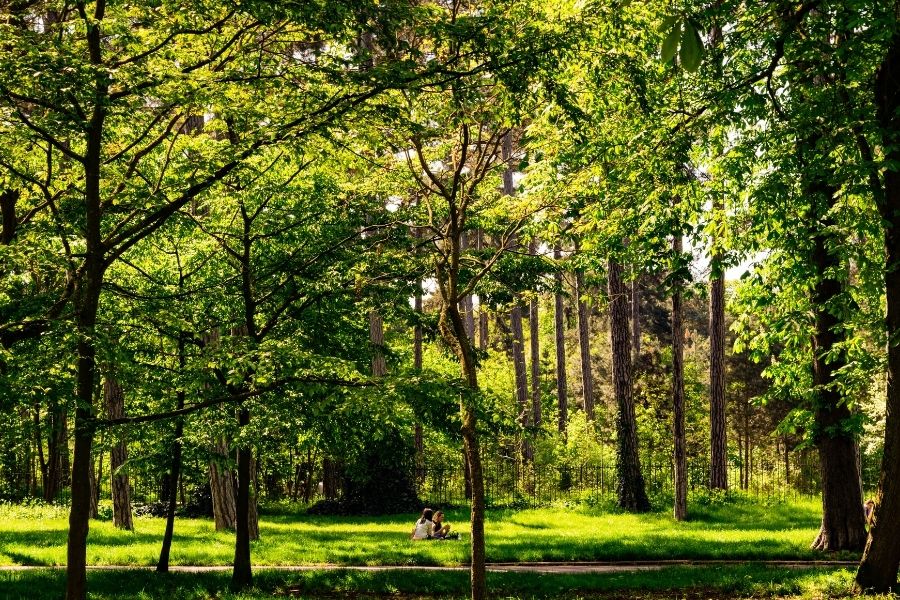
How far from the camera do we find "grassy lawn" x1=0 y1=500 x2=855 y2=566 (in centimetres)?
1473

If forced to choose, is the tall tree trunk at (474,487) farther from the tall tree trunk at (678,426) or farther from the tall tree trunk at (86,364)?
the tall tree trunk at (678,426)

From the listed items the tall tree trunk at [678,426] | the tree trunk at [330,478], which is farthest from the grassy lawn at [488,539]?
the tree trunk at [330,478]

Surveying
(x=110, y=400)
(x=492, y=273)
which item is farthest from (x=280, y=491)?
(x=492, y=273)

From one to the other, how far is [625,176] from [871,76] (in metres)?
3.73

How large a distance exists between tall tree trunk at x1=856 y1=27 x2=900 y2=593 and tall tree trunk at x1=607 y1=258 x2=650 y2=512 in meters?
11.4

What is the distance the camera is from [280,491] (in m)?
32.2

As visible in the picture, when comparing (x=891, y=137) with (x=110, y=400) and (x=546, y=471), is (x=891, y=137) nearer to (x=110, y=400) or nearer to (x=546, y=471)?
(x=110, y=400)

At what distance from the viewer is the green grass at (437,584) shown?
1116cm

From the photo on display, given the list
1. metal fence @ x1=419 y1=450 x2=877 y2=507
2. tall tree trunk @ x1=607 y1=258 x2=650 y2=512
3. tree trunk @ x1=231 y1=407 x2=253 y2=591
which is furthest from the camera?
metal fence @ x1=419 y1=450 x2=877 y2=507

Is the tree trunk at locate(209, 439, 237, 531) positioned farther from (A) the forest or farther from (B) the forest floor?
(A) the forest

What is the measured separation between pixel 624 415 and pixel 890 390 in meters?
12.2

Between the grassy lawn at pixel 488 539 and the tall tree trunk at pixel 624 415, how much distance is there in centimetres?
81

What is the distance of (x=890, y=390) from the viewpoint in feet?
32.3

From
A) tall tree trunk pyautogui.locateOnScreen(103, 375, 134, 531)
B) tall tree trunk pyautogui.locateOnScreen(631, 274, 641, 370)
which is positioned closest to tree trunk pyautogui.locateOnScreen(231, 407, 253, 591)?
tall tree trunk pyautogui.locateOnScreen(103, 375, 134, 531)
